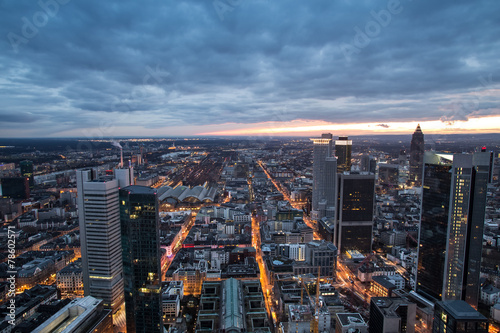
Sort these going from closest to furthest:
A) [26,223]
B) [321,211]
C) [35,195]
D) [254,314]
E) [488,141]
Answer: [254,314] → [488,141] → [26,223] → [321,211] → [35,195]

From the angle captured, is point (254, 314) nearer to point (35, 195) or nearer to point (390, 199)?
point (390, 199)

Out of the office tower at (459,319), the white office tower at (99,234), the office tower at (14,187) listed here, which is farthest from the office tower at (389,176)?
the office tower at (14,187)

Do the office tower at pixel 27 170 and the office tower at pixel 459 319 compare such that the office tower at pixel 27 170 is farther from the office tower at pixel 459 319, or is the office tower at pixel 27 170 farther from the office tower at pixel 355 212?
the office tower at pixel 459 319

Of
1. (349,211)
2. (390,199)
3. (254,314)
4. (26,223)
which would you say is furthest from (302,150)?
(254,314)

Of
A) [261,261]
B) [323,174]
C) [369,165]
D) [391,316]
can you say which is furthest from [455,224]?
[369,165]

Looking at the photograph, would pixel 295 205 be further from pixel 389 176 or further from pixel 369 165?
pixel 389 176

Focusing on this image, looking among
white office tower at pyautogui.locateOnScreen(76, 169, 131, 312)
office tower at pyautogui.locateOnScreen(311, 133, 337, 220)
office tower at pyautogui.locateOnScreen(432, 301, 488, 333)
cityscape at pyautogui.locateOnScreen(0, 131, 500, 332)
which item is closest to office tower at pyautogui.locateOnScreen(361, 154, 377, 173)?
cityscape at pyautogui.locateOnScreen(0, 131, 500, 332)
